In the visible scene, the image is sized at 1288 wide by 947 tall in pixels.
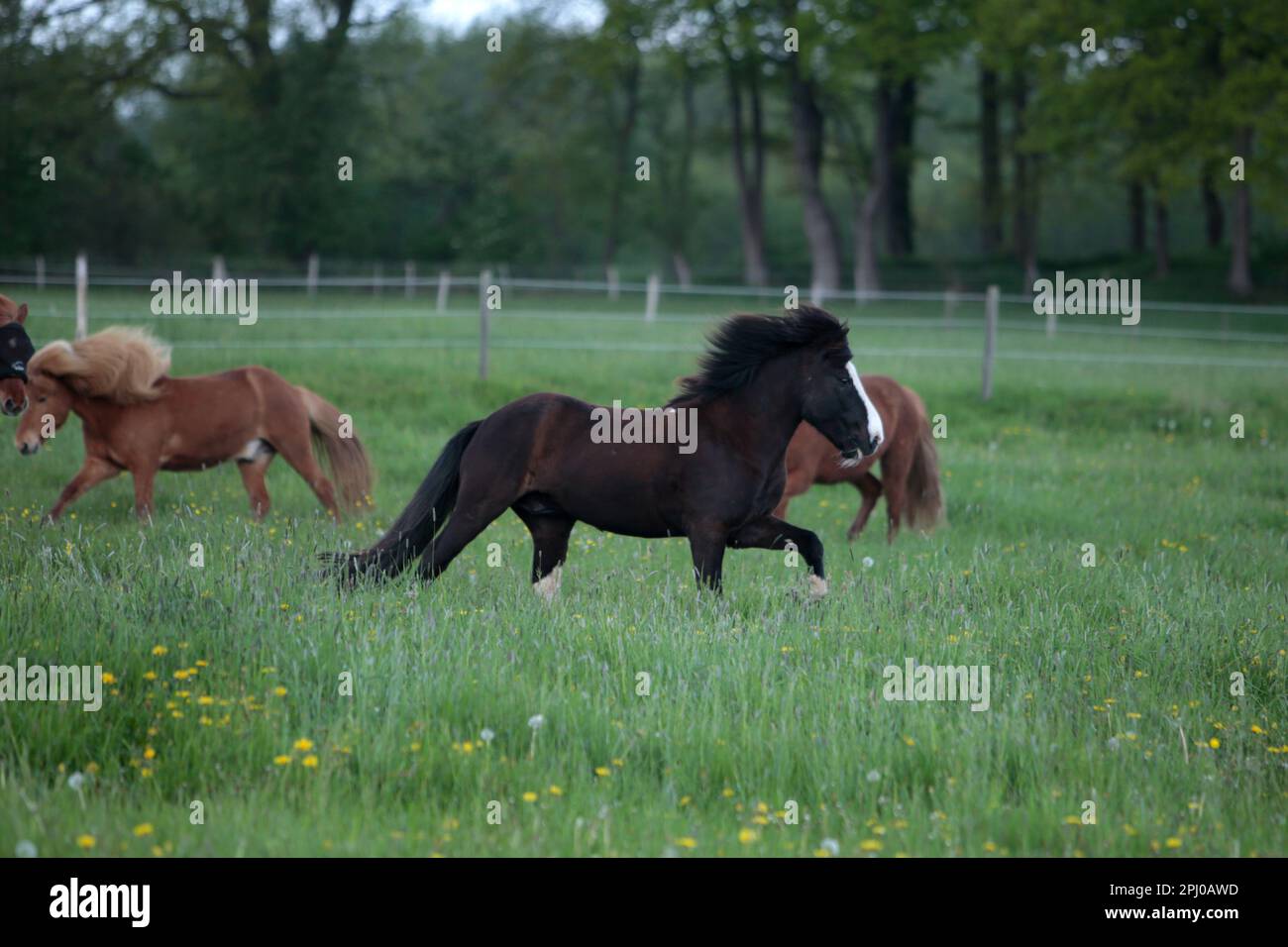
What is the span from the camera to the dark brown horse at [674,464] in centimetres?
693

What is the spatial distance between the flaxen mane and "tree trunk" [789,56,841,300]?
3545cm

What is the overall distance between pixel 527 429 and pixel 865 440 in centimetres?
189

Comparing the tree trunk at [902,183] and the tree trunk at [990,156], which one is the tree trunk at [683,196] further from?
the tree trunk at [990,156]

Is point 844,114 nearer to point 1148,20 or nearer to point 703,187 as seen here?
point 1148,20

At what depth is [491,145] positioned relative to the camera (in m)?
59.4

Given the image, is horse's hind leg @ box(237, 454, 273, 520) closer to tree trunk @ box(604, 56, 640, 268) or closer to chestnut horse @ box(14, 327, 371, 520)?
chestnut horse @ box(14, 327, 371, 520)

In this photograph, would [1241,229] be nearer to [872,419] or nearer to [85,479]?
[872,419]

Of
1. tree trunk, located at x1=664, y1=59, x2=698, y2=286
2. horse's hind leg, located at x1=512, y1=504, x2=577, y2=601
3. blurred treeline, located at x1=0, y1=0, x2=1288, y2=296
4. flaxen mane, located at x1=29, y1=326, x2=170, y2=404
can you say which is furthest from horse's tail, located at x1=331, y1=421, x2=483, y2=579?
tree trunk, located at x1=664, y1=59, x2=698, y2=286

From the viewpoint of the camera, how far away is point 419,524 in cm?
714

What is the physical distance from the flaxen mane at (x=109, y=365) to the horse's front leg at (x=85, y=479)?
51cm

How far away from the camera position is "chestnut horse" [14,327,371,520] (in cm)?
950
